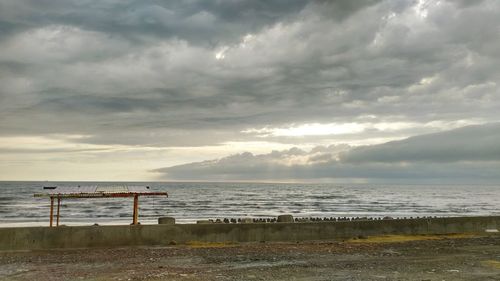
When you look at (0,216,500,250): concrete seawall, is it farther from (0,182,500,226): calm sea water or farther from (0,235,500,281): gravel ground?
(0,182,500,226): calm sea water

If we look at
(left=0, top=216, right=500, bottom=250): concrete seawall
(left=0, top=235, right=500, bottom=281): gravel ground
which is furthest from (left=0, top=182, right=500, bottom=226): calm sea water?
(left=0, top=235, right=500, bottom=281): gravel ground

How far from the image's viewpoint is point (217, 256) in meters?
13.5

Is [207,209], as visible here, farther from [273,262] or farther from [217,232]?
[273,262]

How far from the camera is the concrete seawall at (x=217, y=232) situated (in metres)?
14.9

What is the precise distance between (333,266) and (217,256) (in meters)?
3.54

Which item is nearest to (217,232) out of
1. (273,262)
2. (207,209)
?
(273,262)

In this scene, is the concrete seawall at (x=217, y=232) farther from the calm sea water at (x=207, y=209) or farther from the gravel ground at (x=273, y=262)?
the calm sea water at (x=207, y=209)

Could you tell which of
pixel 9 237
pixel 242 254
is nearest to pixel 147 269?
pixel 242 254

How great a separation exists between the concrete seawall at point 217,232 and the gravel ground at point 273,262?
1.71ft

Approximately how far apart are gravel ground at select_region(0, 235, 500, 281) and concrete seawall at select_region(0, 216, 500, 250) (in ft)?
1.71

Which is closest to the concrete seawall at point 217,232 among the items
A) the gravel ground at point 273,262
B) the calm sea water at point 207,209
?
the gravel ground at point 273,262

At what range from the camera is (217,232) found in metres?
16.3

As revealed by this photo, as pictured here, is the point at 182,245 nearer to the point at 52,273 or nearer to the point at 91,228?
the point at 91,228

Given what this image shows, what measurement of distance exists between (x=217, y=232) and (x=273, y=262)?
421 cm
